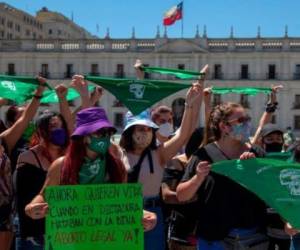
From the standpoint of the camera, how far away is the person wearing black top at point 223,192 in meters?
3.30

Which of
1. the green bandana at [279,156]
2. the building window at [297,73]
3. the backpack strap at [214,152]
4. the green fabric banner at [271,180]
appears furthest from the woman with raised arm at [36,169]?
the building window at [297,73]

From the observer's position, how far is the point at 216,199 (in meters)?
3.36

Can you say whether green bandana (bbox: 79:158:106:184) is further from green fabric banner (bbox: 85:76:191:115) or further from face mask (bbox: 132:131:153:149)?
green fabric banner (bbox: 85:76:191:115)

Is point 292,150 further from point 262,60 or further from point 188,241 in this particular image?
point 262,60

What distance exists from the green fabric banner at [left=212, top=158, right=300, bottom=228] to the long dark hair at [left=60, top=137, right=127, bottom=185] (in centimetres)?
58

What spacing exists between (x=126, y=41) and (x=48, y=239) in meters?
51.3

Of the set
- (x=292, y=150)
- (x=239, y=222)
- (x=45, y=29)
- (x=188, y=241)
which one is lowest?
(x=188, y=241)

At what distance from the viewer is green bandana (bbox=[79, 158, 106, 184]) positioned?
115 inches

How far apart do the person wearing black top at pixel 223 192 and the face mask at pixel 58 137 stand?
85 cm

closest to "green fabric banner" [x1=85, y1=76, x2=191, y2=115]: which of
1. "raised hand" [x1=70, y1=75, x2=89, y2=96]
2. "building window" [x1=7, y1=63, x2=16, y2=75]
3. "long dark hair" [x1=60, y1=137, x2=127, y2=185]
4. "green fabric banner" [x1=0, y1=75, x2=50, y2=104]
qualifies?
"green fabric banner" [x1=0, y1=75, x2=50, y2=104]

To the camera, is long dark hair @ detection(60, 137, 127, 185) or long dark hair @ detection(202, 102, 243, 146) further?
long dark hair @ detection(202, 102, 243, 146)

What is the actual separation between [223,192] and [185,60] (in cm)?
4882

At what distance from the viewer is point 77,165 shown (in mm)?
2893

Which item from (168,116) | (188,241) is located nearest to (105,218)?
(188,241)
